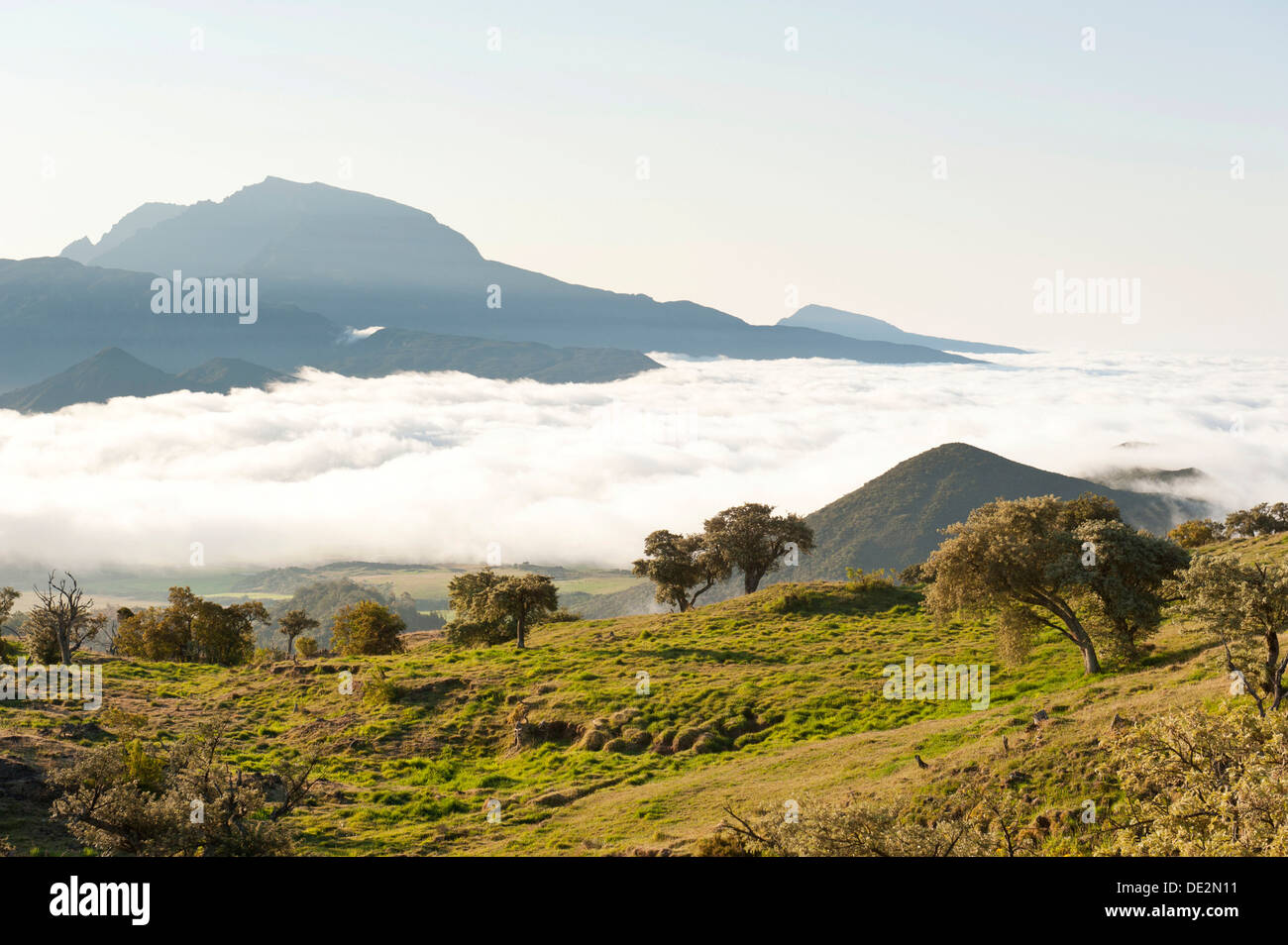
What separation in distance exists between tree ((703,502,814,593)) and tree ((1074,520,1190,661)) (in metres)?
47.9

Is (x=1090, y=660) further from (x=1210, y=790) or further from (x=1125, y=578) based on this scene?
(x=1210, y=790)

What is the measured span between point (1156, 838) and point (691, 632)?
51023 mm

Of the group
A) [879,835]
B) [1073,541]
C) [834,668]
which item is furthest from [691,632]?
[879,835]

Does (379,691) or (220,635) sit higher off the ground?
(379,691)

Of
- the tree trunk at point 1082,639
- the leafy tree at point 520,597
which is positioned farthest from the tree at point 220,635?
the tree trunk at point 1082,639

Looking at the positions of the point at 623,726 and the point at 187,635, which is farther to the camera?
the point at 187,635

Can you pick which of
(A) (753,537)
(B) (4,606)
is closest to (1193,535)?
(A) (753,537)

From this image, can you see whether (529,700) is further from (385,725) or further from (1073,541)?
(1073,541)

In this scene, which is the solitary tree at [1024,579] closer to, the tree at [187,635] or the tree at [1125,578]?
the tree at [1125,578]

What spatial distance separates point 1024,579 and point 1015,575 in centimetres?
56

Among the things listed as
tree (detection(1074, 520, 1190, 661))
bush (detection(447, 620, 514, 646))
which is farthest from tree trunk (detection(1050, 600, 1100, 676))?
bush (detection(447, 620, 514, 646))

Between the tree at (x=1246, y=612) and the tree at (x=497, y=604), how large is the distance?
48.1 metres

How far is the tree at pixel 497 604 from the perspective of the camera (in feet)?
224

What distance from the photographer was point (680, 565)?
87.8 metres
